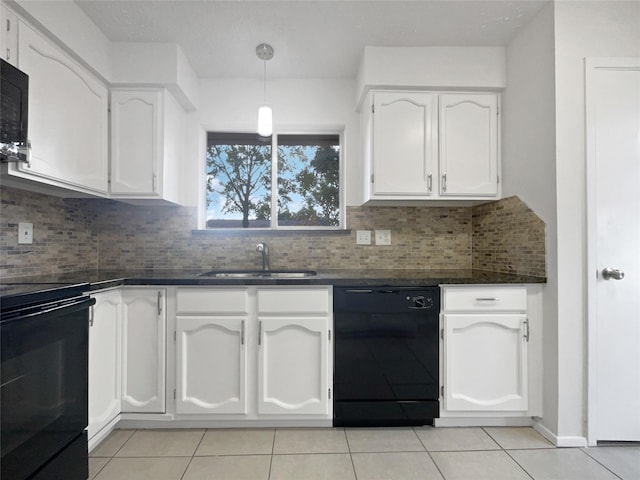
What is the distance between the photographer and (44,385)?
1.24 meters

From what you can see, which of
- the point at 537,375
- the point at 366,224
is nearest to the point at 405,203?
the point at 366,224

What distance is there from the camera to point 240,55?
7.34ft

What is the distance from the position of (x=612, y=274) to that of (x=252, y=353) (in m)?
1.96

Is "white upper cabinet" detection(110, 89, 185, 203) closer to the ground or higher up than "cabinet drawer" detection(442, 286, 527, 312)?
higher up

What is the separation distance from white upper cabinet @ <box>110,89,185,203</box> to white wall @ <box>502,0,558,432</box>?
2248 millimetres

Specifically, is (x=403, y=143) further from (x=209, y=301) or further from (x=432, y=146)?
(x=209, y=301)

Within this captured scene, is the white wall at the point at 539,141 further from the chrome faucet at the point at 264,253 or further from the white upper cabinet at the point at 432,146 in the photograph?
the chrome faucet at the point at 264,253

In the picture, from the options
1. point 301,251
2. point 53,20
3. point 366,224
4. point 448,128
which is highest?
point 53,20

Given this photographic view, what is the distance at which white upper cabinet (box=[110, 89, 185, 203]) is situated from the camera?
2107 mm

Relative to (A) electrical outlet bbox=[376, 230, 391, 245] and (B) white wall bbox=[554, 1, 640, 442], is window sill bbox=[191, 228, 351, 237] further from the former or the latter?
(B) white wall bbox=[554, 1, 640, 442]

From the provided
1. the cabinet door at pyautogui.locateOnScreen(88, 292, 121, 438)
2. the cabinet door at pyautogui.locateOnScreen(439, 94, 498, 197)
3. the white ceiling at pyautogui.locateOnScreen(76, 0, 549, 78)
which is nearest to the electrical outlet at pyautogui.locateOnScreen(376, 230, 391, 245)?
the cabinet door at pyautogui.locateOnScreen(439, 94, 498, 197)

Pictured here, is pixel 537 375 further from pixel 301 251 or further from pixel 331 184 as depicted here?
pixel 331 184

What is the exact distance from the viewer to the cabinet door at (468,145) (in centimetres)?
221

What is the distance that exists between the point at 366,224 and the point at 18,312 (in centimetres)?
202
